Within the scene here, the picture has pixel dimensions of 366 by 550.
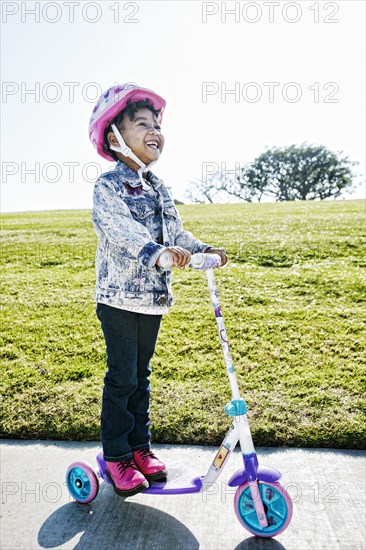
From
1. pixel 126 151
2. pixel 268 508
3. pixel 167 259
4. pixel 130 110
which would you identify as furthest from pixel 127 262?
pixel 268 508

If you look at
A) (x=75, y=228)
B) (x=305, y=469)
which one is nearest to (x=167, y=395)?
(x=305, y=469)

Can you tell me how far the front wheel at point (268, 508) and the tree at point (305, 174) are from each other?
37.5 metres

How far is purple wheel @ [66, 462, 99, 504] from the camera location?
2578 mm

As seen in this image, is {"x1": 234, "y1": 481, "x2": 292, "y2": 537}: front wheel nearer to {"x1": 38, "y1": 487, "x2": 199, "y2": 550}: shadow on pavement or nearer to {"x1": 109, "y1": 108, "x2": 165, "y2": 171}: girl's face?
{"x1": 38, "y1": 487, "x2": 199, "y2": 550}: shadow on pavement

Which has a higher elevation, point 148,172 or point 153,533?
point 148,172

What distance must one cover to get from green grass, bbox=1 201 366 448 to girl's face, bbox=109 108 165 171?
1559mm

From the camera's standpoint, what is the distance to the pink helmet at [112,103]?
2.52 m

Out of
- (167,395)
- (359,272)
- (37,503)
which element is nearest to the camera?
(37,503)

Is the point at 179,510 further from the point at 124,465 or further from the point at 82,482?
the point at 82,482

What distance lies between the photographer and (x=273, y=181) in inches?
1551

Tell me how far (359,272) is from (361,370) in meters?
2.41

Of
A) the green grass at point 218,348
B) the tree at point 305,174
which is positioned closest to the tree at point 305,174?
the tree at point 305,174

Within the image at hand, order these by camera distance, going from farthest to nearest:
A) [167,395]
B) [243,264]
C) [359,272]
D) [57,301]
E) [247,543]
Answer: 1. [243,264]
2. [359,272]
3. [57,301]
4. [167,395]
5. [247,543]

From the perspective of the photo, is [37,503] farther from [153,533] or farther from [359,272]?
[359,272]
